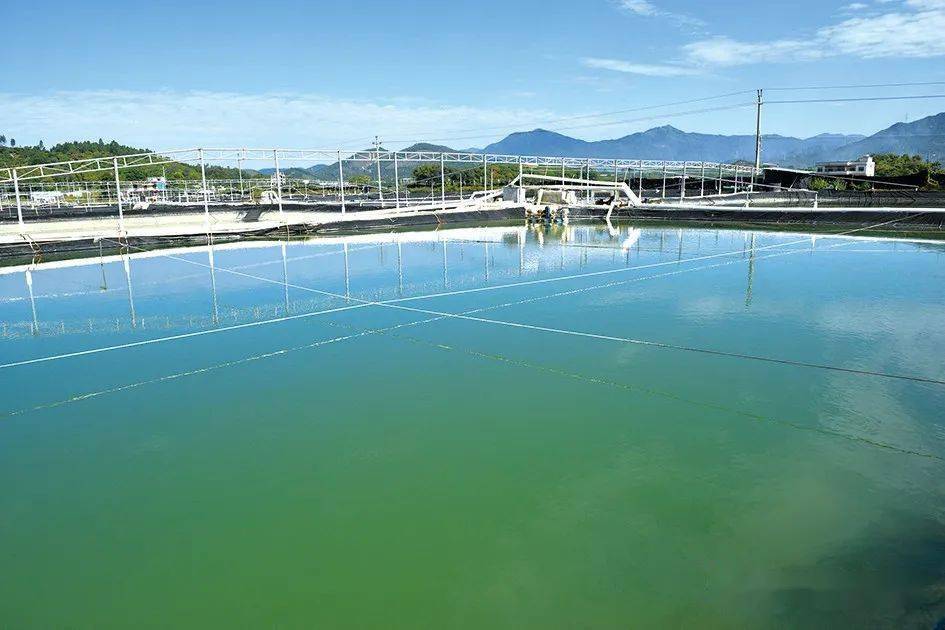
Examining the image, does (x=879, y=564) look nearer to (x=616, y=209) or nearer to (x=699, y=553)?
(x=699, y=553)

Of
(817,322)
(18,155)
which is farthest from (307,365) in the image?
(18,155)

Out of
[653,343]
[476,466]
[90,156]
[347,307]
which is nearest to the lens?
[476,466]

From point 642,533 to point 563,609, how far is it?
0.57m

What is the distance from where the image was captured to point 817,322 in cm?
580

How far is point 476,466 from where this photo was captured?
3.09 m

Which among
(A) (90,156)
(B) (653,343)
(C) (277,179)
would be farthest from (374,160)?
(A) (90,156)

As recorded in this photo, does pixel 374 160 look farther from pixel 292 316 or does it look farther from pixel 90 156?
pixel 90 156

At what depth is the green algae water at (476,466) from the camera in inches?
85.4

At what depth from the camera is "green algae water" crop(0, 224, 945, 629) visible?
2170 millimetres

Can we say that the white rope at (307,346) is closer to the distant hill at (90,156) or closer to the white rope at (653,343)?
the white rope at (653,343)

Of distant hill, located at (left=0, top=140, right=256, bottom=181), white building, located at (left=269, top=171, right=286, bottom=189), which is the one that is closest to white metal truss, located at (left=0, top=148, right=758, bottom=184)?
white building, located at (left=269, top=171, right=286, bottom=189)

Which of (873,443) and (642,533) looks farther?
(873,443)

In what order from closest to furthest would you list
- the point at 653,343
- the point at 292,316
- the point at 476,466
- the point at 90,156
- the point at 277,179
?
the point at 476,466 → the point at 653,343 → the point at 292,316 → the point at 277,179 → the point at 90,156

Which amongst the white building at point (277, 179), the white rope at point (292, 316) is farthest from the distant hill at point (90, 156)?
the white rope at point (292, 316)
